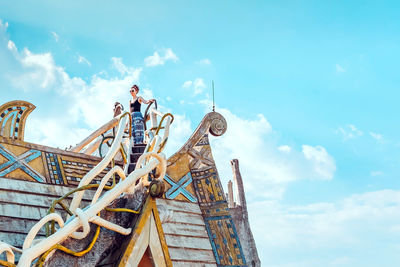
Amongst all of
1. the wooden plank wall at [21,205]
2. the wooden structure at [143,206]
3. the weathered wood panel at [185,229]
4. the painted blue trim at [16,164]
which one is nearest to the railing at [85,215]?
the wooden structure at [143,206]

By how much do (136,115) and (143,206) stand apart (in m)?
4.29

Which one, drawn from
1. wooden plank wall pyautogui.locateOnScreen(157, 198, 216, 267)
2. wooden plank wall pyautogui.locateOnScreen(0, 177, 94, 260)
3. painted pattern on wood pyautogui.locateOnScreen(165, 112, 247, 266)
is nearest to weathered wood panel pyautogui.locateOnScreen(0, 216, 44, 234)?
wooden plank wall pyautogui.locateOnScreen(0, 177, 94, 260)

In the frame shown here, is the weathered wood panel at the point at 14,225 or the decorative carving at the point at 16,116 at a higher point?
the decorative carving at the point at 16,116

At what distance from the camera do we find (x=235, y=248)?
8688mm

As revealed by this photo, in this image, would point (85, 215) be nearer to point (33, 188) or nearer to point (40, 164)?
point (33, 188)

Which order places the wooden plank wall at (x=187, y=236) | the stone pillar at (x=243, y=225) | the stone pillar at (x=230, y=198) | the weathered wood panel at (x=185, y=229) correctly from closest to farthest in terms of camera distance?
the wooden plank wall at (x=187, y=236), the weathered wood panel at (x=185, y=229), the stone pillar at (x=243, y=225), the stone pillar at (x=230, y=198)

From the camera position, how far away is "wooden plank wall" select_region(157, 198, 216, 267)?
7.65 m

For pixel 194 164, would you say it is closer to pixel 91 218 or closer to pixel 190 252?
pixel 190 252

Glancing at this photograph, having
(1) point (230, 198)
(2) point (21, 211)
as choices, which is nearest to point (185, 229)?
(2) point (21, 211)

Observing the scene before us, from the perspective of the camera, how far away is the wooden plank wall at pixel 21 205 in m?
6.68

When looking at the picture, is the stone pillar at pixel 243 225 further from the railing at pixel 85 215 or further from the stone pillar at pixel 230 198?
the stone pillar at pixel 230 198

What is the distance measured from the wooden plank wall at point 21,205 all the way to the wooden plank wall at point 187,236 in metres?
1.37

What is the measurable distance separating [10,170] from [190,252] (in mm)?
2886

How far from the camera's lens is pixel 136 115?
10.2 metres
